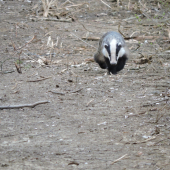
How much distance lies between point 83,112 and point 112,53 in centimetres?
230

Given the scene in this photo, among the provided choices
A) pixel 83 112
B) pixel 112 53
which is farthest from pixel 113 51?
pixel 83 112

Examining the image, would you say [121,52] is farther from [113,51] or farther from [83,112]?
[83,112]

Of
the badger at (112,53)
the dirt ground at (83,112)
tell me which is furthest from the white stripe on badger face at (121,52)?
the dirt ground at (83,112)

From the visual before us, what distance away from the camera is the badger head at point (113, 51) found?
6.14 meters

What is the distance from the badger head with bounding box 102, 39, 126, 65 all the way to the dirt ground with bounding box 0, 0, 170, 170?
387mm

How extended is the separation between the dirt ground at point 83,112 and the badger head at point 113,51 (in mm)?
387

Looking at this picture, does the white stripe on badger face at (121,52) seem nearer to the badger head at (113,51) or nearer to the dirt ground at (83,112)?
the badger head at (113,51)

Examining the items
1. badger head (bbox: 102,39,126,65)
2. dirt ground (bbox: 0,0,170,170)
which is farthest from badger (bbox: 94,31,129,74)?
dirt ground (bbox: 0,0,170,170)

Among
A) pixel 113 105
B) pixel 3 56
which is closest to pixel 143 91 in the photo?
pixel 113 105

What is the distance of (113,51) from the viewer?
20.2 feet

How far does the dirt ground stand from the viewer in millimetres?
2961

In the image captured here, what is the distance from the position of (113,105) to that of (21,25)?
6.17m

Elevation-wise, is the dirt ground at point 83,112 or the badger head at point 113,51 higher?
the badger head at point 113,51

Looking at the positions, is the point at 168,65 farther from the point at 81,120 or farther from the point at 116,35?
the point at 81,120
